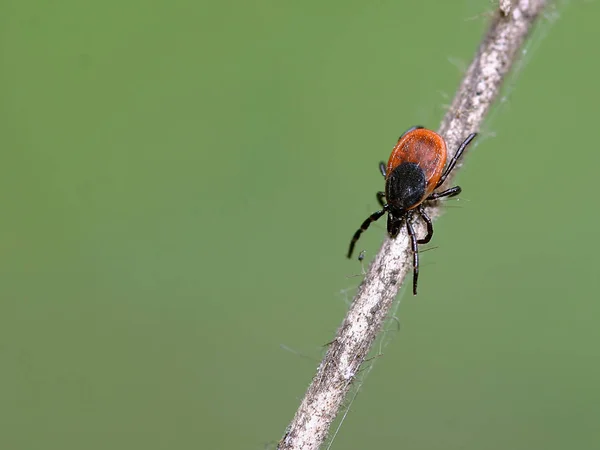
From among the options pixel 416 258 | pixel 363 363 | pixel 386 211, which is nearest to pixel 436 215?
pixel 386 211

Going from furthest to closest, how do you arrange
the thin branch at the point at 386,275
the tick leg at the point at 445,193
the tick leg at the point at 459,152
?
the tick leg at the point at 445,193 → the tick leg at the point at 459,152 → the thin branch at the point at 386,275

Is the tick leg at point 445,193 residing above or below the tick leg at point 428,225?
above

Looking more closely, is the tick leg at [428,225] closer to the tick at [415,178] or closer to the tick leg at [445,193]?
the tick at [415,178]

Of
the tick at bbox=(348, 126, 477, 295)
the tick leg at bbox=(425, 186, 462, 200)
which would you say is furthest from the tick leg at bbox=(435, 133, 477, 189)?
the tick leg at bbox=(425, 186, 462, 200)

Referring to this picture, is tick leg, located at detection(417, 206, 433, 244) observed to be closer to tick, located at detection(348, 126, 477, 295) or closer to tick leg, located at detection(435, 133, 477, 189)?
tick, located at detection(348, 126, 477, 295)

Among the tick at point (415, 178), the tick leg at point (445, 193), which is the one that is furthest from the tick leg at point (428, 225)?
the tick leg at point (445, 193)
